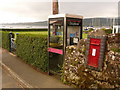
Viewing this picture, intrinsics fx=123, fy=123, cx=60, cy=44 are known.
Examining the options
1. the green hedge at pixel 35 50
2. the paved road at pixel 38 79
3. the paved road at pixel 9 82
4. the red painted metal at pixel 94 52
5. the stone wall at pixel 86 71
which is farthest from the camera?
the green hedge at pixel 35 50

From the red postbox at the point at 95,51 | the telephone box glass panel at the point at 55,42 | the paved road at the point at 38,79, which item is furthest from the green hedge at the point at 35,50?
the red postbox at the point at 95,51

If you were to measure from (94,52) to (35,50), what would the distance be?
3.28 metres

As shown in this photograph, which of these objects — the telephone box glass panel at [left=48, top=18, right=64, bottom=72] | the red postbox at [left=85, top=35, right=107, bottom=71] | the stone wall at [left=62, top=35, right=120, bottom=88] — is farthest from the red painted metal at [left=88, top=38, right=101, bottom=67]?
the telephone box glass panel at [left=48, top=18, right=64, bottom=72]

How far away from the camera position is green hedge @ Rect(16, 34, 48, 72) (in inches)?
212

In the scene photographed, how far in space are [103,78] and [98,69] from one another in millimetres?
272

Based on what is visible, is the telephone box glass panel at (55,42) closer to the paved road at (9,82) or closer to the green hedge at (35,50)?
the green hedge at (35,50)

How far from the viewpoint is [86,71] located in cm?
374

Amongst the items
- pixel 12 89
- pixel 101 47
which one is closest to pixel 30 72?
pixel 12 89

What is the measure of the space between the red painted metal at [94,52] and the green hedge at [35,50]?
7.19 feet

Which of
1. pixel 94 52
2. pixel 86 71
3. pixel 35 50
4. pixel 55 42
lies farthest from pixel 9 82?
pixel 94 52

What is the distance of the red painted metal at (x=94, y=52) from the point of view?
11.4 ft

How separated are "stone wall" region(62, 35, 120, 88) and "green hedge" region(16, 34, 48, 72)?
133 centimetres

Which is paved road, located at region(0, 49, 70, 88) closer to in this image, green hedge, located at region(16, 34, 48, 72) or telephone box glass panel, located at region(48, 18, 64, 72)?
green hedge, located at region(16, 34, 48, 72)

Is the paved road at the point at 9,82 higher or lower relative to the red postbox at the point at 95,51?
lower
